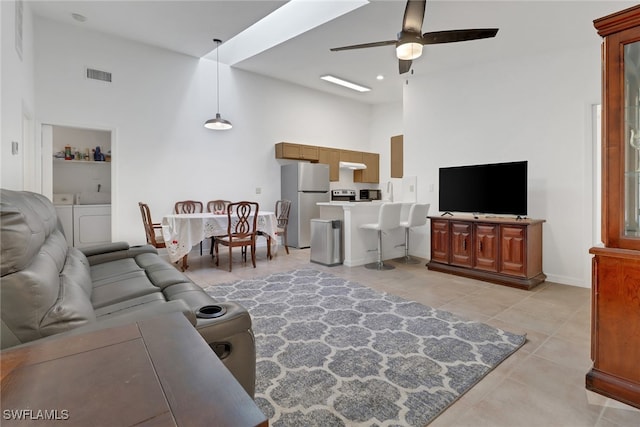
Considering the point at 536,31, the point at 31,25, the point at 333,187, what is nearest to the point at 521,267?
the point at 536,31

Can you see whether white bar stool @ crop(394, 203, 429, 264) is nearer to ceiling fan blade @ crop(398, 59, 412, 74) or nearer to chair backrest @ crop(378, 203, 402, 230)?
chair backrest @ crop(378, 203, 402, 230)

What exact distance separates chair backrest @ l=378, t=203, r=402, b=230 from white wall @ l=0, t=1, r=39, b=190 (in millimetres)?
3841

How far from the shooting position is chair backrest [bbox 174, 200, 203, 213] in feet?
17.5

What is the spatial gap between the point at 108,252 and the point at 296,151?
14.1 feet

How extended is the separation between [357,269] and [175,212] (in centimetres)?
322

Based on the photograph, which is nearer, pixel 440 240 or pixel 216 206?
pixel 440 240

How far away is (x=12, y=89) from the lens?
2.80 m

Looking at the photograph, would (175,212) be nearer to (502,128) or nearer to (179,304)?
(179,304)

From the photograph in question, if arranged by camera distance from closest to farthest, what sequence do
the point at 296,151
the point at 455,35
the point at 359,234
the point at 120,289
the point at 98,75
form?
the point at 120,289 < the point at 455,35 < the point at 98,75 < the point at 359,234 < the point at 296,151

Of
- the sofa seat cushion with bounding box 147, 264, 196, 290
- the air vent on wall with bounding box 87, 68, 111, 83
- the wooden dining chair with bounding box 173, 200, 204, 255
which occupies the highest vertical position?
the air vent on wall with bounding box 87, 68, 111, 83

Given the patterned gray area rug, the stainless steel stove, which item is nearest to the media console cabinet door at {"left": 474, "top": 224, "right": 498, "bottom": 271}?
the patterned gray area rug

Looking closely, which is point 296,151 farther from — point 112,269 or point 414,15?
point 112,269

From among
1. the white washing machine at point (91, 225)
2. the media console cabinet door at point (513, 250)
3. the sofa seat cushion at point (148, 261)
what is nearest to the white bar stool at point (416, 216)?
the media console cabinet door at point (513, 250)

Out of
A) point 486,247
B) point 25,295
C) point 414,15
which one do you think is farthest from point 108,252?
point 486,247
